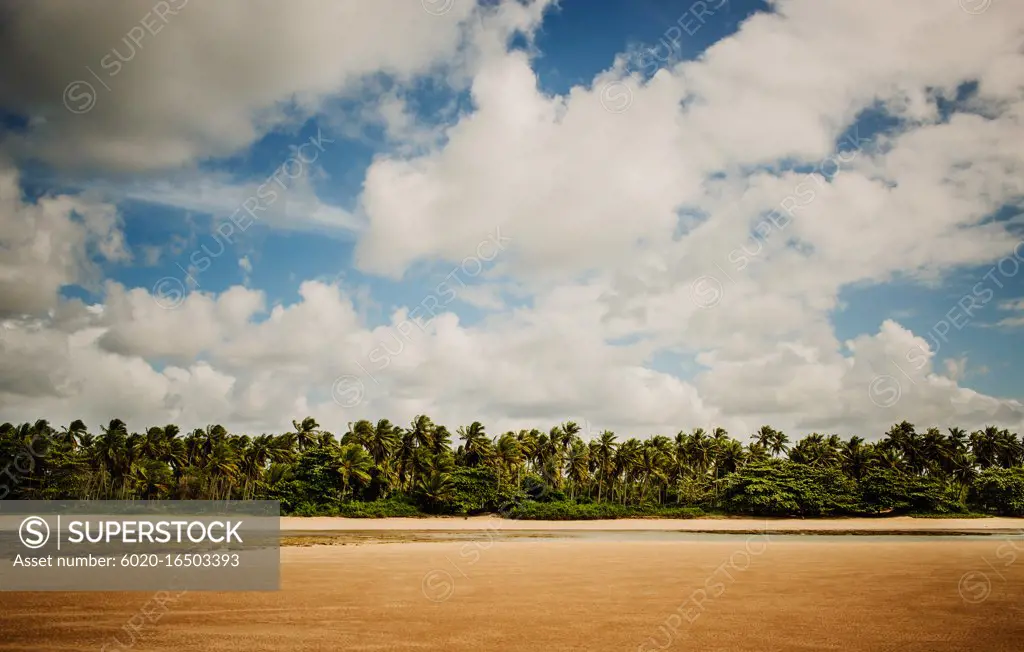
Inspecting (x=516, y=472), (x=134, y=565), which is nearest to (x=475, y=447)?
(x=516, y=472)

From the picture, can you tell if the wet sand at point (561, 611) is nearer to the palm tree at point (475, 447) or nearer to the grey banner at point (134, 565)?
the grey banner at point (134, 565)

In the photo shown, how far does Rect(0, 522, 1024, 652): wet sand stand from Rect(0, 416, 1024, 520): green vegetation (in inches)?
2106

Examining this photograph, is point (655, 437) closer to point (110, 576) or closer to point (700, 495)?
point (700, 495)

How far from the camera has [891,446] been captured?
101875mm

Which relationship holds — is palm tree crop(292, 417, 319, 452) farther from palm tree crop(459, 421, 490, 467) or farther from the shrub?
the shrub

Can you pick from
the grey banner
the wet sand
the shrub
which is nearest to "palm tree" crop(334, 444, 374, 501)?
the grey banner

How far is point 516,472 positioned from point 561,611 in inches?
2953

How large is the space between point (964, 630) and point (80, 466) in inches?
4000

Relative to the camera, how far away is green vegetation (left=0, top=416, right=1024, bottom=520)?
241ft

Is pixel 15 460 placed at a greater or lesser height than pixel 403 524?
greater

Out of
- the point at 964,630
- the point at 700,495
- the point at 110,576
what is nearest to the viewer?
the point at 964,630

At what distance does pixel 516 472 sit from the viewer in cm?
8706

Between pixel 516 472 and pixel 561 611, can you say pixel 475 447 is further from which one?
pixel 561 611

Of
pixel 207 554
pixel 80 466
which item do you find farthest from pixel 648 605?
pixel 80 466
